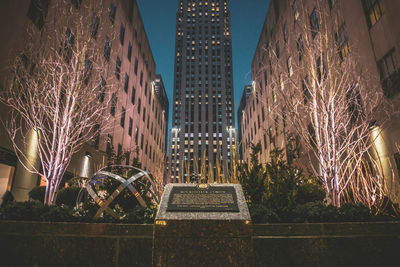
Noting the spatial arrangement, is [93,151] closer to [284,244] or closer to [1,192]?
[1,192]

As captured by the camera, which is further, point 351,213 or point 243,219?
point 351,213

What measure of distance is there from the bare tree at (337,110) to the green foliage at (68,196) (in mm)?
6796

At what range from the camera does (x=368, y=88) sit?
11.8 metres

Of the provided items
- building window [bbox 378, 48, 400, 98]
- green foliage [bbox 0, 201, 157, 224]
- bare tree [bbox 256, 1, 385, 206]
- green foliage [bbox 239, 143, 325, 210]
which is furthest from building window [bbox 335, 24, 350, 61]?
green foliage [bbox 0, 201, 157, 224]

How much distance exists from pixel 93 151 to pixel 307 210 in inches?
647

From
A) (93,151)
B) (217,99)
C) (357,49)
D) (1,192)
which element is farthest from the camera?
(217,99)

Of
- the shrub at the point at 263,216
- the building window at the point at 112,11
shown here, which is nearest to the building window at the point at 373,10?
the shrub at the point at 263,216

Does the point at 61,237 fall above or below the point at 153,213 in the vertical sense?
below

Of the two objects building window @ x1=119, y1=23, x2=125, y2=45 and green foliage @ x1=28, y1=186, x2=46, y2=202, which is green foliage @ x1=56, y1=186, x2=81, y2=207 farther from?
building window @ x1=119, y1=23, x2=125, y2=45

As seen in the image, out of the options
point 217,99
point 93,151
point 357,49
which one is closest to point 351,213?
point 357,49

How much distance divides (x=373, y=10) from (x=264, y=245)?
13969 mm

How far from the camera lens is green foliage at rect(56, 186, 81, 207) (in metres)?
6.32

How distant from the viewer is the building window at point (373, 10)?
11.5 m

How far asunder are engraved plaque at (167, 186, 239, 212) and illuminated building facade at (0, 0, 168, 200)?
824 centimetres
